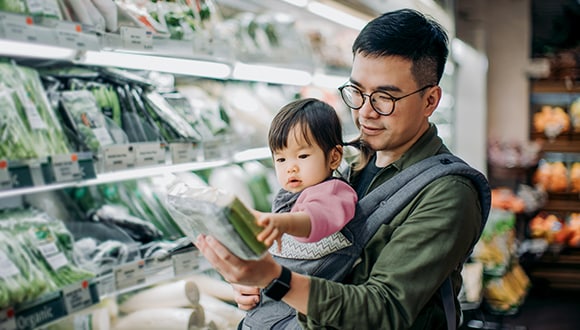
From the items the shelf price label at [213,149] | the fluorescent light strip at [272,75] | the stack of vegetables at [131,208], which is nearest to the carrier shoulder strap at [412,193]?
the stack of vegetables at [131,208]

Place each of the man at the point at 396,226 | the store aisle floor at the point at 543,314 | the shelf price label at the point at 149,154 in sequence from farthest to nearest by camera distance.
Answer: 1. the store aisle floor at the point at 543,314
2. the shelf price label at the point at 149,154
3. the man at the point at 396,226

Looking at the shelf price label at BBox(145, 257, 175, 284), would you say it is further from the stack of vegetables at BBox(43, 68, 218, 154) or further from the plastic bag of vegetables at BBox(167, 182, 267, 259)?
the plastic bag of vegetables at BBox(167, 182, 267, 259)

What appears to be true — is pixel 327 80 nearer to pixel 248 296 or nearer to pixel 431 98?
pixel 431 98

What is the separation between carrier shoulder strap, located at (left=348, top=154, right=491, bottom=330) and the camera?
4.58ft

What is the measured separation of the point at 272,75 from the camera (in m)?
3.82

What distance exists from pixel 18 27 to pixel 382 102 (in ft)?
3.19

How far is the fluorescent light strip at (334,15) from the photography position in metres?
3.86

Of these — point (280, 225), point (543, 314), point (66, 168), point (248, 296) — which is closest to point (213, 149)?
point (66, 168)

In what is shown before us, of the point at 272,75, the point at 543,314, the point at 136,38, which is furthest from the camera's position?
the point at 543,314

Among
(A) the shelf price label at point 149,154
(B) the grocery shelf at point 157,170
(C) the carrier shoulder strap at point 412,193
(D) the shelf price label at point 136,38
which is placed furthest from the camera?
(B) the grocery shelf at point 157,170

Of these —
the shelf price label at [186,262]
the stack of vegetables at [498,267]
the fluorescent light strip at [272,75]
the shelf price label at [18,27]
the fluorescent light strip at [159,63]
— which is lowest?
the stack of vegetables at [498,267]

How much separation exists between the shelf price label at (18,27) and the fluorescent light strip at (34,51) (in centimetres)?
29

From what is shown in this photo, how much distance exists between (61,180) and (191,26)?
1.00 meters

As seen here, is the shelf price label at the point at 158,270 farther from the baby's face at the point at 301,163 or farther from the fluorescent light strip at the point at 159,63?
the baby's face at the point at 301,163
